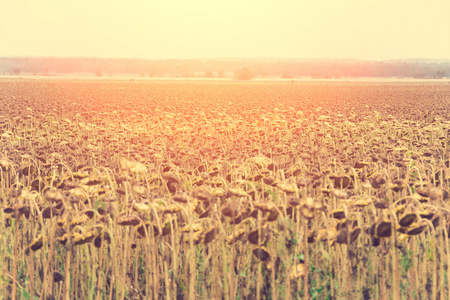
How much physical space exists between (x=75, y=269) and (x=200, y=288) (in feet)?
4.28

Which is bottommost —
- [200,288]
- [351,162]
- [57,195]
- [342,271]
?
[200,288]

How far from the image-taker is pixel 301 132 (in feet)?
47.4

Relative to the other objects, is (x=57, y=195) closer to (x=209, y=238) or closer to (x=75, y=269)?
(x=209, y=238)

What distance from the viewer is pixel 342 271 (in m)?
4.27

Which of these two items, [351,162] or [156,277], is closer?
[156,277]

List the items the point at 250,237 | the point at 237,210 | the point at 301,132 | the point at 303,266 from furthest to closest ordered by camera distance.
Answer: the point at 301,132 → the point at 303,266 → the point at 237,210 → the point at 250,237

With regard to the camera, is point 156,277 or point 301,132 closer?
point 156,277

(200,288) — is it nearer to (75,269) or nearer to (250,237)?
(75,269)

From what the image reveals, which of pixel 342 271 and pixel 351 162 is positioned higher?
pixel 351 162

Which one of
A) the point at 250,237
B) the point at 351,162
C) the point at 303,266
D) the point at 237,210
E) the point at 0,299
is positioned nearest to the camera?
the point at 250,237

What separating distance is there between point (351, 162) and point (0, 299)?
4.97m

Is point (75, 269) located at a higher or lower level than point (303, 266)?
lower

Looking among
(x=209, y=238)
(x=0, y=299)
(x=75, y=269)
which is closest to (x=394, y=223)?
(x=209, y=238)

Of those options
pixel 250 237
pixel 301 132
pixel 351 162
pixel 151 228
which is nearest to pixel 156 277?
pixel 151 228
